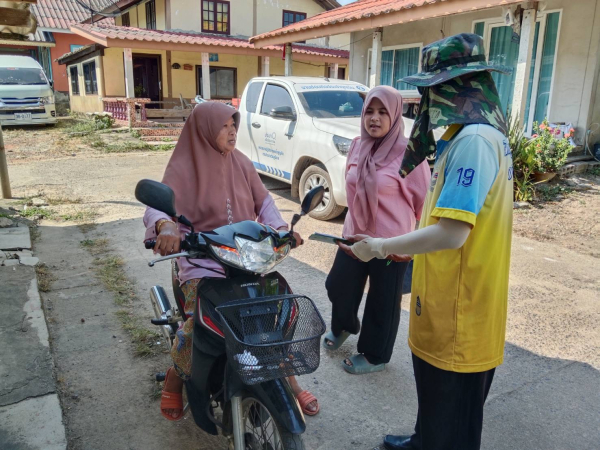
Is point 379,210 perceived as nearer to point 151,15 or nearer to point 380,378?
point 380,378

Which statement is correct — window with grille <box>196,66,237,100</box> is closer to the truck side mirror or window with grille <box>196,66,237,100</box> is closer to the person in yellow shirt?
the truck side mirror

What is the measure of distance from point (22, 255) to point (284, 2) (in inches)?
782

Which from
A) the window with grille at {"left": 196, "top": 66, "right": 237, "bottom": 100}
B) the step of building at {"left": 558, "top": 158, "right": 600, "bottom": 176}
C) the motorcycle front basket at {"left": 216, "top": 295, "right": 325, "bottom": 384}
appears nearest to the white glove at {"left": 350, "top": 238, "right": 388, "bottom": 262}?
the motorcycle front basket at {"left": 216, "top": 295, "right": 325, "bottom": 384}

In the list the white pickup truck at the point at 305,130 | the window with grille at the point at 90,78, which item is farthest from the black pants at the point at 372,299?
the window with grille at the point at 90,78

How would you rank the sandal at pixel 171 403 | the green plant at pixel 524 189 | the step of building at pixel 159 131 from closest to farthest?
the sandal at pixel 171 403 < the green plant at pixel 524 189 < the step of building at pixel 159 131

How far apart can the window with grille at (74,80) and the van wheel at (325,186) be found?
67.7 ft

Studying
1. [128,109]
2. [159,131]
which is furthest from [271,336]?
[128,109]

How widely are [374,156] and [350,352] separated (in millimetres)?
1384

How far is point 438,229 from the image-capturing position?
166cm

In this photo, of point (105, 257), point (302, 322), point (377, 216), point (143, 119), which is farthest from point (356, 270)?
point (143, 119)

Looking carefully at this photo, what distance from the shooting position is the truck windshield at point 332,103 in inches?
273

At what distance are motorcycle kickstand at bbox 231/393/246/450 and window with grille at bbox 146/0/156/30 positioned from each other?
861 inches

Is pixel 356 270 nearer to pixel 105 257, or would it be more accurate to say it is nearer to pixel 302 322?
pixel 302 322

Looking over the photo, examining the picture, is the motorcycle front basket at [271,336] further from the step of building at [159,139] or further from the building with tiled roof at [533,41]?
the step of building at [159,139]
